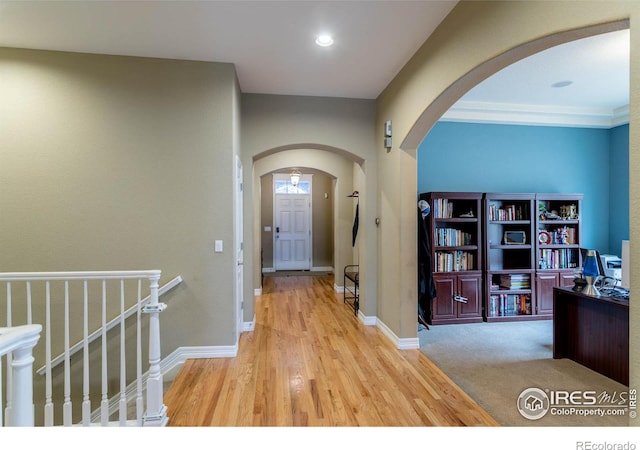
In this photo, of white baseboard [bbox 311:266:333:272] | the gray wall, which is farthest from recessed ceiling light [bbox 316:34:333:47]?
white baseboard [bbox 311:266:333:272]

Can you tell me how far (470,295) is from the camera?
416 centimetres

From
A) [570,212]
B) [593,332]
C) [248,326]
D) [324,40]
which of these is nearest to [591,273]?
[593,332]

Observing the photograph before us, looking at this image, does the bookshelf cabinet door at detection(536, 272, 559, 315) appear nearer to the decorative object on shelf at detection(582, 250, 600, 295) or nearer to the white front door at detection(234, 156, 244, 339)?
the decorative object on shelf at detection(582, 250, 600, 295)

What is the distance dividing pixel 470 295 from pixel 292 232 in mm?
4951

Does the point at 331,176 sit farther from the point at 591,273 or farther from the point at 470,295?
the point at 591,273

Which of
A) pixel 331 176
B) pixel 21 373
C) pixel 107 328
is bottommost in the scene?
pixel 107 328

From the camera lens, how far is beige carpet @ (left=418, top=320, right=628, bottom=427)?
2.19 metres

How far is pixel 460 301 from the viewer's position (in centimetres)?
413

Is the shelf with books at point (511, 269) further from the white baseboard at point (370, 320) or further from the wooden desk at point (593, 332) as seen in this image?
the white baseboard at point (370, 320)

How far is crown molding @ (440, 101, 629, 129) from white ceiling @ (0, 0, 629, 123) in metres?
0.55

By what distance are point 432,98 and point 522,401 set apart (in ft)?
8.32

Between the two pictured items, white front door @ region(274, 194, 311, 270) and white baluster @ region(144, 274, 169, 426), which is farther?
white front door @ region(274, 194, 311, 270)
